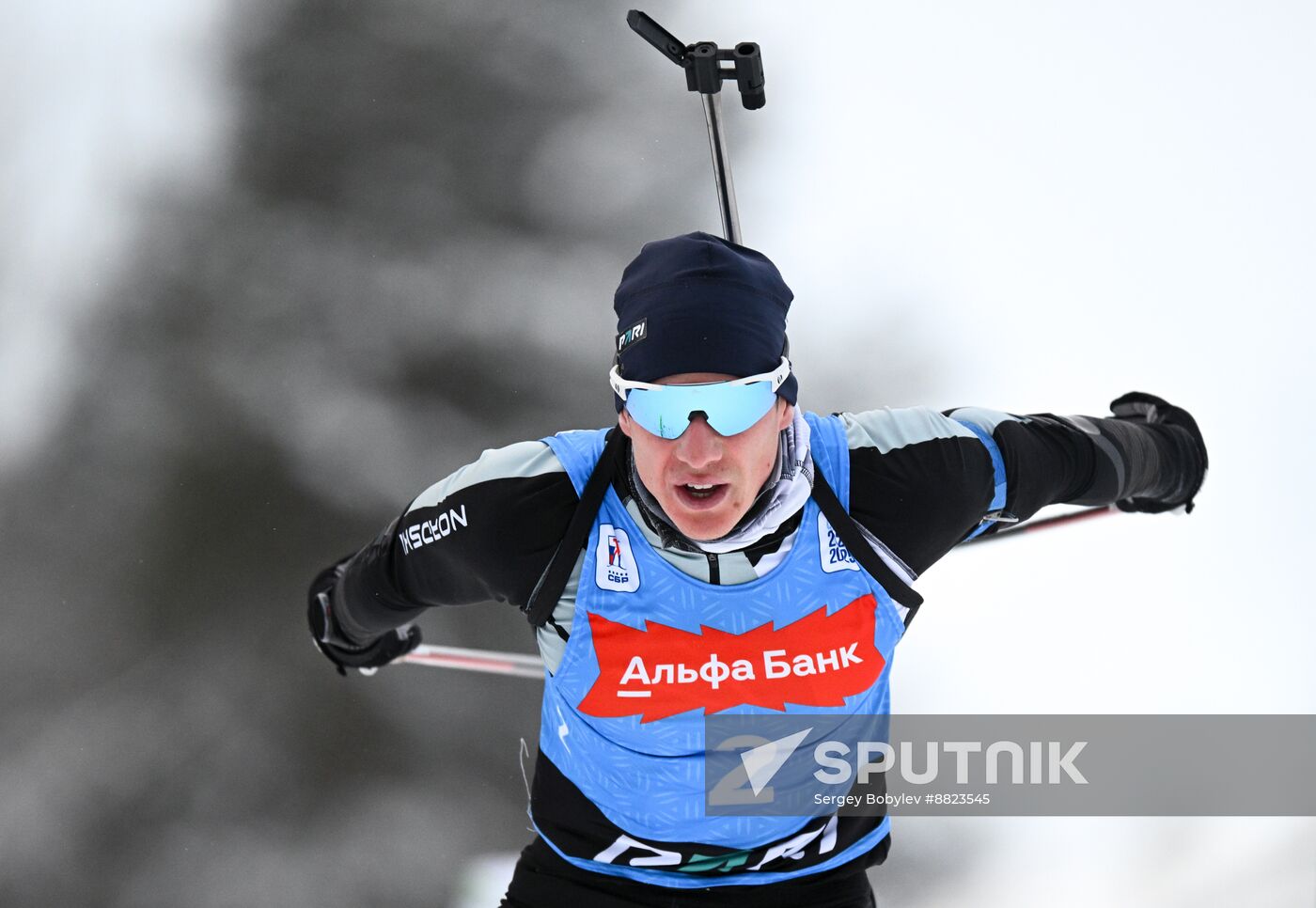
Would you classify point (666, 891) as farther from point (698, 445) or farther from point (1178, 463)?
point (1178, 463)

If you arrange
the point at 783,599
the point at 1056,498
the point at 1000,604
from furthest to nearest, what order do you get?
the point at 1000,604 < the point at 1056,498 < the point at 783,599

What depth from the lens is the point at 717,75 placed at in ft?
7.10

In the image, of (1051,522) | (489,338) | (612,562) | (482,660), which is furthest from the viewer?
(489,338)

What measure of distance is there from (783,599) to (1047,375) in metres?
1.75

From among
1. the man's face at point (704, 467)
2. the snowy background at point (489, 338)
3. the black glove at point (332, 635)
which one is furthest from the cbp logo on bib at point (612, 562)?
the snowy background at point (489, 338)

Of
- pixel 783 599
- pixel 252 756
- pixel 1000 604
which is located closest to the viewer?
pixel 783 599

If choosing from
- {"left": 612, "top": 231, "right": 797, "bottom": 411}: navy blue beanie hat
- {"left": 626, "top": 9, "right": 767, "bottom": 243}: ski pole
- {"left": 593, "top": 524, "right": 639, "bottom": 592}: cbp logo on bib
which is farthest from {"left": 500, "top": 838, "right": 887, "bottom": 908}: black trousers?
{"left": 626, "top": 9, "right": 767, "bottom": 243}: ski pole

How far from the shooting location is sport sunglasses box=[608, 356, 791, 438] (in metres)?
1.61

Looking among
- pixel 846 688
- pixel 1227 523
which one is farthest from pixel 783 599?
pixel 1227 523

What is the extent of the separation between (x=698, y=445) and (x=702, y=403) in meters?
0.05

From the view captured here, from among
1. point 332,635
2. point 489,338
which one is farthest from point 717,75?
point 489,338

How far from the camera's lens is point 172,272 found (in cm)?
345

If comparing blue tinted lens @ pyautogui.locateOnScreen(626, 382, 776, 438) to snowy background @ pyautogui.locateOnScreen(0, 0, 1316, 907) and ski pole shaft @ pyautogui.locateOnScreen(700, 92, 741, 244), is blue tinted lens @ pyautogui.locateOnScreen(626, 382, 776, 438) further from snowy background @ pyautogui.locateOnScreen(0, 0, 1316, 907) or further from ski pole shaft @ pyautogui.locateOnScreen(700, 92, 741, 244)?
snowy background @ pyautogui.locateOnScreen(0, 0, 1316, 907)

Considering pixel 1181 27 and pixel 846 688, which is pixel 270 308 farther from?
pixel 1181 27
